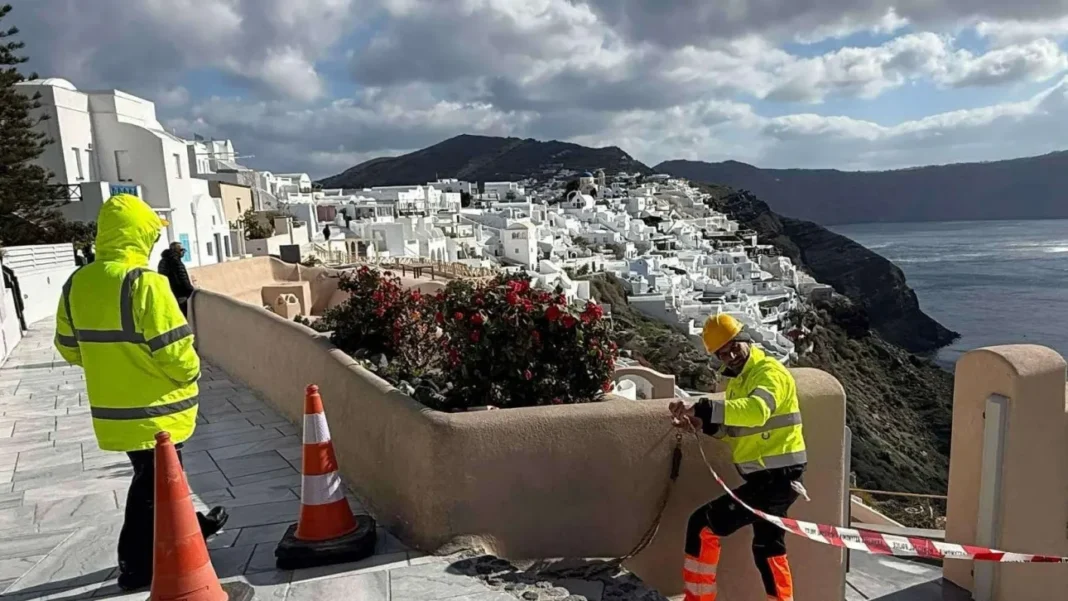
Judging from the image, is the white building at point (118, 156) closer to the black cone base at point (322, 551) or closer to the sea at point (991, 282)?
the black cone base at point (322, 551)

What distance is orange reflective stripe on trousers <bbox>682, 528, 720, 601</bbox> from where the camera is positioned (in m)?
3.50

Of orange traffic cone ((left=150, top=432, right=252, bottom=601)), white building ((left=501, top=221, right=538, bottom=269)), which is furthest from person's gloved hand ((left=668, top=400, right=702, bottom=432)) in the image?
white building ((left=501, top=221, right=538, bottom=269))

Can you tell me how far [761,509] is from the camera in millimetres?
3471

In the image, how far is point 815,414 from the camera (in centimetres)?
383

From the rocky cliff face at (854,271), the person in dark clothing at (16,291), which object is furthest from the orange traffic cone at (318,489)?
the rocky cliff face at (854,271)

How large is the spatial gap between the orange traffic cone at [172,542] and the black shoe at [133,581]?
468mm

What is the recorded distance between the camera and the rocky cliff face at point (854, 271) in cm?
7788

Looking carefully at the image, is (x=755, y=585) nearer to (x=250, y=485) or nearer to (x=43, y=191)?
(x=250, y=485)

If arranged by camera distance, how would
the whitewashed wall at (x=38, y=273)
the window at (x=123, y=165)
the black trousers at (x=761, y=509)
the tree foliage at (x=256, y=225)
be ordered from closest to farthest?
the black trousers at (x=761, y=509), the whitewashed wall at (x=38, y=273), the window at (x=123, y=165), the tree foliage at (x=256, y=225)

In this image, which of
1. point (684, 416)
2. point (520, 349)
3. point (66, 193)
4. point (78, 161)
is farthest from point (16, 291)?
point (78, 161)

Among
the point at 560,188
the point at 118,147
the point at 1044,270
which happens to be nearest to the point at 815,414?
the point at 118,147

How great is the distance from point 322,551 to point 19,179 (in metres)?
26.7

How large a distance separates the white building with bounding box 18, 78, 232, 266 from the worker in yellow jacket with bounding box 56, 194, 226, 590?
2736 centimetres

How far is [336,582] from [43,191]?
27.8m
